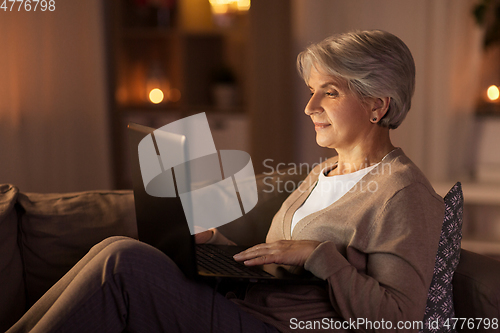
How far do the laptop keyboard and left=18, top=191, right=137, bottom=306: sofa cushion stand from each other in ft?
Result: 1.24

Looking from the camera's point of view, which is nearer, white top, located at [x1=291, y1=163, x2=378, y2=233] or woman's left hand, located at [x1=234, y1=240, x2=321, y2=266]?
woman's left hand, located at [x1=234, y1=240, x2=321, y2=266]

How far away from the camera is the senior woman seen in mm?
1008

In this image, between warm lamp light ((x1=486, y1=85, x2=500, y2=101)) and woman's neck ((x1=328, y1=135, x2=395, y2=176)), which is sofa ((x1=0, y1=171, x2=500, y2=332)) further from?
warm lamp light ((x1=486, y1=85, x2=500, y2=101))

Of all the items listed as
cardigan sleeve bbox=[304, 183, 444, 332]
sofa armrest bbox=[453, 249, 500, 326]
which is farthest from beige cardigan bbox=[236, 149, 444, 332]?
sofa armrest bbox=[453, 249, 500, 326]

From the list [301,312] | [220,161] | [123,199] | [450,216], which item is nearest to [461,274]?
[450,216]

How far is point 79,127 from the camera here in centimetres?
296

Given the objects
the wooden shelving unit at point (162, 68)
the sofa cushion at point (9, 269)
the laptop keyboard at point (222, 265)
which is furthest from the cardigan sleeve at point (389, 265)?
the wooden shelving unit at point (162, 68)

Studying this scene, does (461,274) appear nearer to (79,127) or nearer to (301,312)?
(301,312)

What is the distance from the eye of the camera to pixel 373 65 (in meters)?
1.19

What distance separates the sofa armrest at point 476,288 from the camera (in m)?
1.15

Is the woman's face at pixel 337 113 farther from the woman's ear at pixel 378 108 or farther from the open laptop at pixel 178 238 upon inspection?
the open laptop at pixel 178 238

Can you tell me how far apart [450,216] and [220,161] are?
177cm

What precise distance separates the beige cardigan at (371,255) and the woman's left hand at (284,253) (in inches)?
1.4

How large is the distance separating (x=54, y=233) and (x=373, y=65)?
1.08 m
